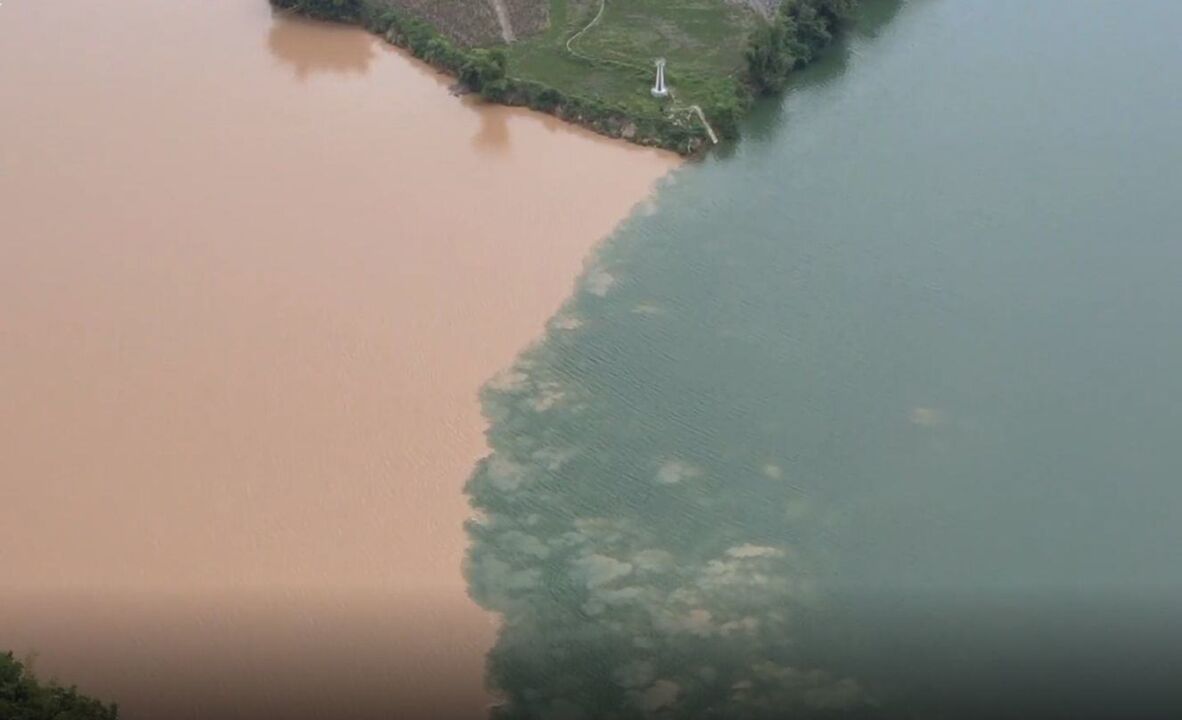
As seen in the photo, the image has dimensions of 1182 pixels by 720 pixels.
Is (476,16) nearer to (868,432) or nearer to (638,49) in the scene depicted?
(638,49)

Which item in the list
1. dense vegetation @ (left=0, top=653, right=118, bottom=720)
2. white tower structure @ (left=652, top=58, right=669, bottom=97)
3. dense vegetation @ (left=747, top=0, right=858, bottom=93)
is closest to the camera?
dense vegetation @ (left=0, top=653, right=118, bottom=720)

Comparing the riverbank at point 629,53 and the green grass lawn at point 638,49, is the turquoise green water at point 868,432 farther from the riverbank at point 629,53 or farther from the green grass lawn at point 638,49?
the green grass lawn at point 638,49

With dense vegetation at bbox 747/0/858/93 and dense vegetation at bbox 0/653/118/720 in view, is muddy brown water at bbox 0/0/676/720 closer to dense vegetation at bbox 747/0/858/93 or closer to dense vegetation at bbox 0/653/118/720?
dense vegetation at bbox 0/653/118/720

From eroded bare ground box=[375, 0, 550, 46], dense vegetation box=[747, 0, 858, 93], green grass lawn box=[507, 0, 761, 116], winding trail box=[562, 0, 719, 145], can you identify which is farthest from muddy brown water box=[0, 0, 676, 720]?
dense vegetation box=[747, 0, 858, 93]

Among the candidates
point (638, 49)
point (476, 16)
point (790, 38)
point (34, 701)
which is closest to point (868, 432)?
point (34, 701)

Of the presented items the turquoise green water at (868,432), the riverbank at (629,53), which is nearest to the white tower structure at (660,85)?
the riverbank at (629,53)

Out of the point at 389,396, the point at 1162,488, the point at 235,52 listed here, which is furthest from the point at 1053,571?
the point at 235,52
